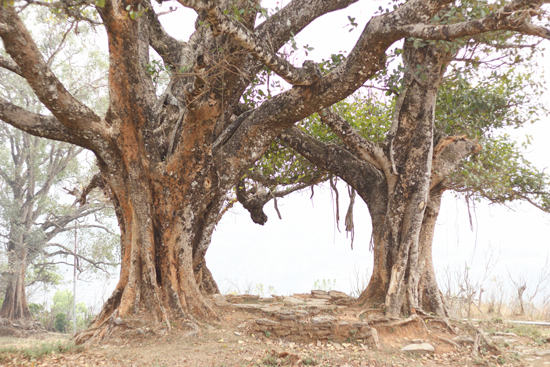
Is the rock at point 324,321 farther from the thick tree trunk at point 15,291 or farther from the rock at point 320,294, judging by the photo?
the thick tree trunk at point 15,291

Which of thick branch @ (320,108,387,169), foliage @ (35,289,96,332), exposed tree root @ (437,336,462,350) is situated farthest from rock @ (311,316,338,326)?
foliage @ (35,289,96,332)

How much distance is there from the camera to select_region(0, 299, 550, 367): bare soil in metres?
4.50

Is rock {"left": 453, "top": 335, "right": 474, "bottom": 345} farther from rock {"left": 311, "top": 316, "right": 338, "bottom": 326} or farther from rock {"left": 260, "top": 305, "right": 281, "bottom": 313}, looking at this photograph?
rock {"left": 260, "top": 305, "right": 281, "bottom": 313}

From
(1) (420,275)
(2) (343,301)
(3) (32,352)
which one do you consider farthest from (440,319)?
(3) (32,352)

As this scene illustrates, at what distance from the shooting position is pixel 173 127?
6.33 meters

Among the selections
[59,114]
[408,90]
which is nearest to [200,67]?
[59,114]

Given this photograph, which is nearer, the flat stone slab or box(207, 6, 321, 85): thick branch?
box(207, 6, 321, 85): thick branch

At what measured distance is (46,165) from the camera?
52.3ft

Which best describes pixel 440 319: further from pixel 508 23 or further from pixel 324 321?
pixel 508 23

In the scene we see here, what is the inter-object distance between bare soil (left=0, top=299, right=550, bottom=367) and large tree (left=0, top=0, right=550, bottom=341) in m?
0.49

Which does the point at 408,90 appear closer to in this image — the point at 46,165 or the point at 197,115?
the point at 197,115

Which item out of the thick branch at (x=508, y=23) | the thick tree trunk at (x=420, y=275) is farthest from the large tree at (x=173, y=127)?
the thick tree trunk at (x=420, y=275)

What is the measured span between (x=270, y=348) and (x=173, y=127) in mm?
3710

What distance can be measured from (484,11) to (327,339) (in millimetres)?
4943
